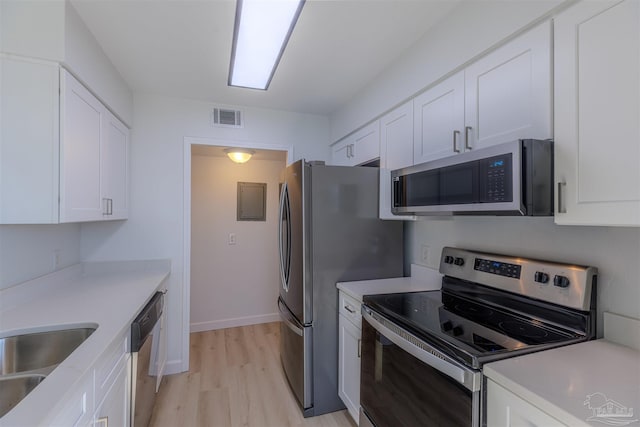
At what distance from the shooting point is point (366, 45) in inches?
72.2

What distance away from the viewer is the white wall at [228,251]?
138 inches

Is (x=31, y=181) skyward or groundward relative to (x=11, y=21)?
groundward

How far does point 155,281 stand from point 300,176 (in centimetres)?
129

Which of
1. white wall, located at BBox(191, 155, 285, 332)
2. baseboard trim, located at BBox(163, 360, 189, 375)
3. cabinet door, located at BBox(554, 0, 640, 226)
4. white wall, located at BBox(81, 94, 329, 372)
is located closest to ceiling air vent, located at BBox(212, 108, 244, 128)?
white wall, located at BBox(81, 94, 329, 372)

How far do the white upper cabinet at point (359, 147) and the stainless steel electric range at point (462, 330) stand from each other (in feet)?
3.30

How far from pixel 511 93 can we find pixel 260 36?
131cm

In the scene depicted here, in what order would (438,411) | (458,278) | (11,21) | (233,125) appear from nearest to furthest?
(438,411) < (11,21) < (458,278) < (233,125)

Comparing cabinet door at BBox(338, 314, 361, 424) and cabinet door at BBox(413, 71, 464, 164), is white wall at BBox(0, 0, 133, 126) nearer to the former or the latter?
cabinet door at BBox(413, 71, 464, 164)

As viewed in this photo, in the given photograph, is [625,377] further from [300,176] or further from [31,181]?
[31,181]

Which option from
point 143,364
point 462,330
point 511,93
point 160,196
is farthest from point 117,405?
point 511,93

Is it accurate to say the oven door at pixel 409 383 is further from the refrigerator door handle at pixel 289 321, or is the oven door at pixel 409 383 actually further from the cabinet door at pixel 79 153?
the cabinet door at pixel 79 153

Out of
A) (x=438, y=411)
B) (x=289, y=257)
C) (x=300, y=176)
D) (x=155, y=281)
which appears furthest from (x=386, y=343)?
(x=155, y=281)

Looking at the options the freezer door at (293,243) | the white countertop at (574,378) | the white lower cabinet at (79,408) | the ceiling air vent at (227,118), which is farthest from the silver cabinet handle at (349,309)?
the ceiling air vent at (227,118)

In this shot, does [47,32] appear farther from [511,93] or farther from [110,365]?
[511,93]
